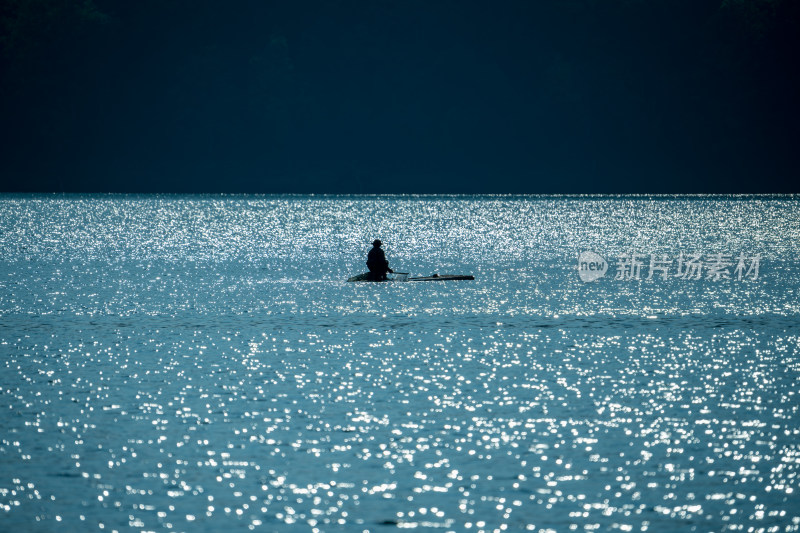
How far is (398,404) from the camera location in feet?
71.9

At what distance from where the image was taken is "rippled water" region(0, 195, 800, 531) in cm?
1551

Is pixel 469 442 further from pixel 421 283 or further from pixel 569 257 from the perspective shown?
pixel 569 257

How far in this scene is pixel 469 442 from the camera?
18.8 metres

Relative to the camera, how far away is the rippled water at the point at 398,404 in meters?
15.5
